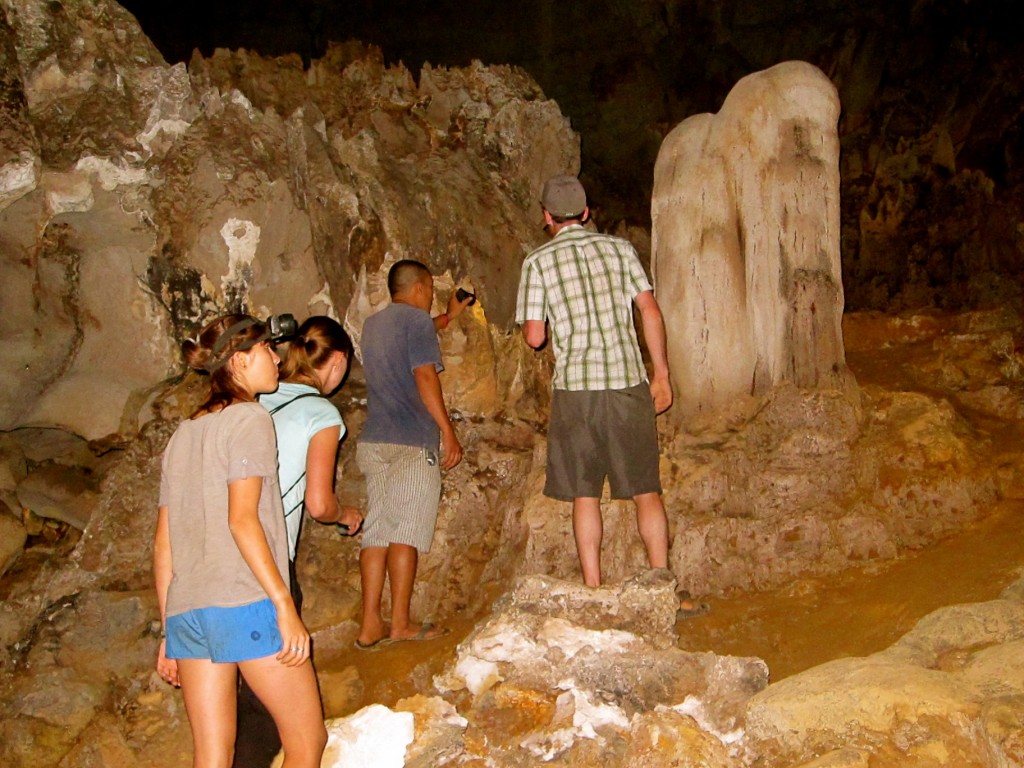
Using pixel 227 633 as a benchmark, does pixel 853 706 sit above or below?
below

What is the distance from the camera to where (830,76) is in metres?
8.78

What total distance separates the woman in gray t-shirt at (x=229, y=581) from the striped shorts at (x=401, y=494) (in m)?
1.62

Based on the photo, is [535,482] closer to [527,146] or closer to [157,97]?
[527,146]

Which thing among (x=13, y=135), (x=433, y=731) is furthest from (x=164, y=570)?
(x=13, y=135)

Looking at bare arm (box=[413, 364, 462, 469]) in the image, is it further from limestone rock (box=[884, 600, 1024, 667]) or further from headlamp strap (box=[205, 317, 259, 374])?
limestone rock (box=[884, 600, 1024, 667])

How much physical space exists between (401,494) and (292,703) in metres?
1.74

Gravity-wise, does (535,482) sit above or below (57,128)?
below

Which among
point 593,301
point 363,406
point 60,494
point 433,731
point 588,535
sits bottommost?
point 433,731

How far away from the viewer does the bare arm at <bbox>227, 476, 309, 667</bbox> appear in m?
2.22

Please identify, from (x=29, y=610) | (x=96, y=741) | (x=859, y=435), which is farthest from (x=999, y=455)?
(x=29, y=610)

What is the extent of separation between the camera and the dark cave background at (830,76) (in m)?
7.66

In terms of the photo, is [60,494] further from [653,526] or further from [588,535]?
[653,526]

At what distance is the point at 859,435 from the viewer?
4641 millimetres

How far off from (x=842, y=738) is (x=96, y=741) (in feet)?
11.2
